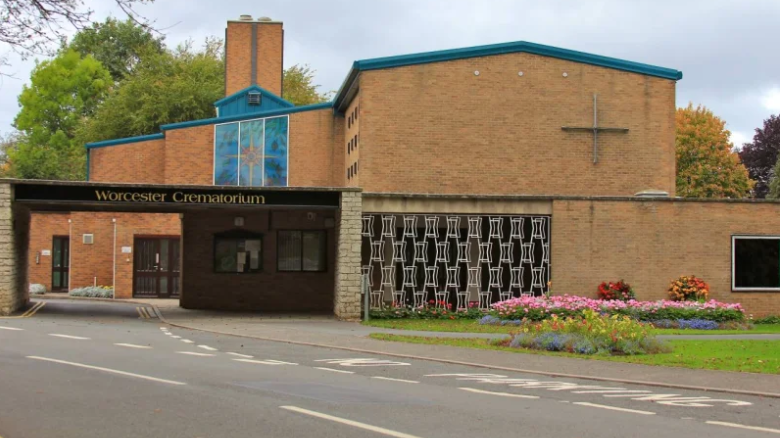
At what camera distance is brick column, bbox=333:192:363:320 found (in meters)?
26.0

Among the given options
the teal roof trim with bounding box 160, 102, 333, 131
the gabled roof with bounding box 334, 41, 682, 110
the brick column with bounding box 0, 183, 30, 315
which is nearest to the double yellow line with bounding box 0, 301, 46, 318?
the brick column with bounding box 0, 183, 30, 315

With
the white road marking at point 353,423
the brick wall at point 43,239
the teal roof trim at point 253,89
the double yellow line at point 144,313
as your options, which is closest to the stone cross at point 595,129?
the teal roof trim at point 253,89

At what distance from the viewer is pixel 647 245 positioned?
27.7 meters

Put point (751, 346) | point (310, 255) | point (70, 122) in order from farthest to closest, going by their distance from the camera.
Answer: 1. point (70, 122)
2. point (310, 255)
3. point (751, 346)

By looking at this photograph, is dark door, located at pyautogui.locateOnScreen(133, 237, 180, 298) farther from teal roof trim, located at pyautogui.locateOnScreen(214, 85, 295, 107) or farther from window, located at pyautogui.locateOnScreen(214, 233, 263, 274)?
window, located at pyautogui.locateOnScreen(214, 233, 263, 274)

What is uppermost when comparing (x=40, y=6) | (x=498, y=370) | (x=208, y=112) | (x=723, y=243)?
(x=208, y=112)

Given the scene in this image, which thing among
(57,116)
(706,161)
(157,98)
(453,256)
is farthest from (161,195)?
(57,116)

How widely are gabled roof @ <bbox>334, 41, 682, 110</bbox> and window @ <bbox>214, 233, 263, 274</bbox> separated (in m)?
6.78

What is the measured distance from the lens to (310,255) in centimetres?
3266

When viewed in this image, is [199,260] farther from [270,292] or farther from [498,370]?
[498,370]

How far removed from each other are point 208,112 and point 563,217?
39.1 metres

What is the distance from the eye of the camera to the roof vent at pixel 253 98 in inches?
1714

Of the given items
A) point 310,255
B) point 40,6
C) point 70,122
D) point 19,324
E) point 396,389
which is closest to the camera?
point 40,6

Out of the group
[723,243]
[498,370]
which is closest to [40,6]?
[498,370]
